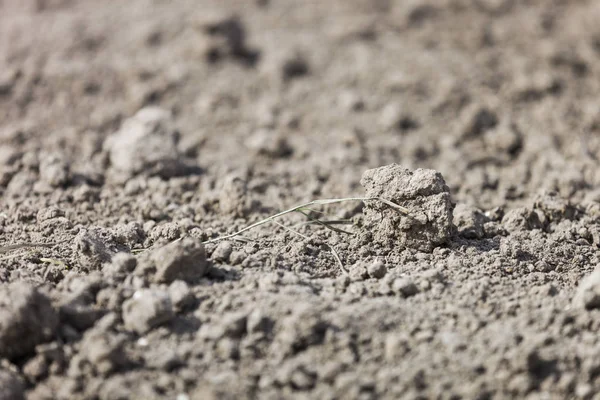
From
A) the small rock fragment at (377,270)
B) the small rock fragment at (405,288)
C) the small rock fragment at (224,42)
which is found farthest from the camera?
the small rock fragment at (224,42)

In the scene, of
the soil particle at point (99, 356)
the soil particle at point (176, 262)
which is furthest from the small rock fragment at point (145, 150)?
the soil particle at point (99, 356)

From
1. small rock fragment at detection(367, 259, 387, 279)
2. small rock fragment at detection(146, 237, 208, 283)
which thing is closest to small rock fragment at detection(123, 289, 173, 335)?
small rock fragment at detection(146, 237, 208, 283)

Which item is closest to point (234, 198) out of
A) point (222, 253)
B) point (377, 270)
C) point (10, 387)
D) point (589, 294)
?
point (222, 253)

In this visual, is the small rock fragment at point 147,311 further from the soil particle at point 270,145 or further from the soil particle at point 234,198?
the soil particle at point 270,145

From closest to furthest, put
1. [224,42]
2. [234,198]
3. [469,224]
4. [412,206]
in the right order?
[412,206], [469,224], [234,198], [224,42]

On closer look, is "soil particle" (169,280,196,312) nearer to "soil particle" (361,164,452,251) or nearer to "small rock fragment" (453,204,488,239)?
"soil particle" (361,164,452,251)

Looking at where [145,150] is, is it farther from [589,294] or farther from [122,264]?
[589,294]

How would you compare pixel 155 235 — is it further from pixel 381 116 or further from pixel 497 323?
pixel 381 116
